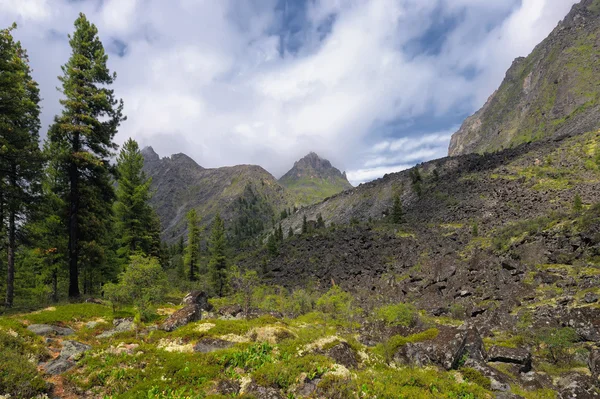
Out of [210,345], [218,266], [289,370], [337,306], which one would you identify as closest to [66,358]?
[210,345]

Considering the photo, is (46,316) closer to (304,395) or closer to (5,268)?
(304,395)

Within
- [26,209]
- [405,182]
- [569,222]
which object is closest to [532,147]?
[405,182]

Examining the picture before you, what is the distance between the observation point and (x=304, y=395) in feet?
32.5

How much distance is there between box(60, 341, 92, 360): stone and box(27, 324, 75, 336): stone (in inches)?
97.3

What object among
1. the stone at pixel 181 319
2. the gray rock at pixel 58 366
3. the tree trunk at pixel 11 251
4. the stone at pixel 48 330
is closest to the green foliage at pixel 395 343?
the stone at pixel 181 319

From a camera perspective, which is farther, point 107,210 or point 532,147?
point 532,147

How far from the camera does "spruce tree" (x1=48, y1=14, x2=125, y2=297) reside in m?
23.0

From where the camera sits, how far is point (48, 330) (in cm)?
1534

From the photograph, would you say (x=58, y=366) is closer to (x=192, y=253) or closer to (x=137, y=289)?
(x=137, y=289)

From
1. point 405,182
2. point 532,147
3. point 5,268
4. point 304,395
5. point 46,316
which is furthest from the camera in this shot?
point 405,182

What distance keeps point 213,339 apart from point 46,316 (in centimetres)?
1065

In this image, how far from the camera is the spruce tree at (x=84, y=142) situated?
2297cm

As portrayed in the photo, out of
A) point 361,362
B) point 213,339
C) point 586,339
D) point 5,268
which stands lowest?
point 586,339

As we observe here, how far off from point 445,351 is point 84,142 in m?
28.9
